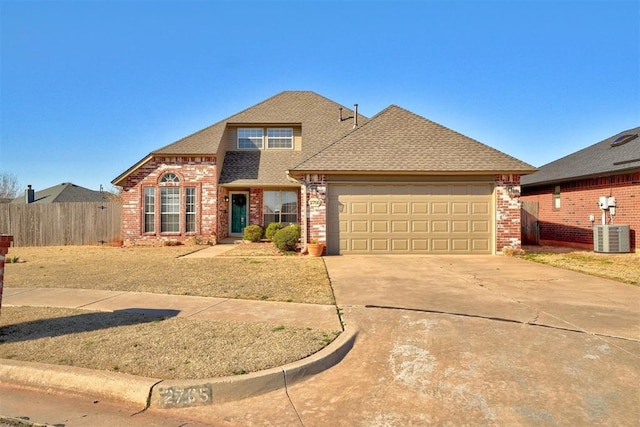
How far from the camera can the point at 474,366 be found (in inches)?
156

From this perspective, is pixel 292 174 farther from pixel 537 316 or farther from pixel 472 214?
pixel 537 316

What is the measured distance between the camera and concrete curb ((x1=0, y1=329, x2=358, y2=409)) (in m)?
3.42

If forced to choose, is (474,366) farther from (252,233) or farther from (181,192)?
(181,192)

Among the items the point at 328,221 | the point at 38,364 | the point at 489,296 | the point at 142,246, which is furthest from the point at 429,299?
the point at 142,246

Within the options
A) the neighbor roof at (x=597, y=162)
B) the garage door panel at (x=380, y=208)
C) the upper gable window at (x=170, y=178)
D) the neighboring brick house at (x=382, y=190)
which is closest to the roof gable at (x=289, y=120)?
the neighboring brick house at (x=382, y=190)

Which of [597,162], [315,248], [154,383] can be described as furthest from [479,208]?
[154,383]

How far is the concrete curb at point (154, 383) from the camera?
3.42 meters

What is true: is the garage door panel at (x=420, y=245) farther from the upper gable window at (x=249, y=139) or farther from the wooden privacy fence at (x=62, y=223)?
the wooden privacy fence at (x=62, y=223)

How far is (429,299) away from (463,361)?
105 inches

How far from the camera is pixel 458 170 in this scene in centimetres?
1305

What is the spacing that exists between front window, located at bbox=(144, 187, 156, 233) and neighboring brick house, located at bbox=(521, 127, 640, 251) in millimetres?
17619

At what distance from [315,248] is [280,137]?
915 cm

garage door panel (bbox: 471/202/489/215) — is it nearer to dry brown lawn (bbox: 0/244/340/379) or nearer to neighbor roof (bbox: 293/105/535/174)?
neighbor roof (bbox: 293/105/535/174)

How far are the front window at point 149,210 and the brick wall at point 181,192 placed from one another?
162 mm
